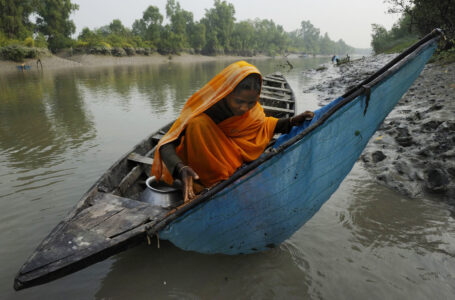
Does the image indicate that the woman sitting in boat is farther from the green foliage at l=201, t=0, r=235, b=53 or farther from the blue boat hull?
the green foliage at l=201, t=0, r=235, b=53

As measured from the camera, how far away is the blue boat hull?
1674 millimetres

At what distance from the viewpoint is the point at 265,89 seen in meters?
8.62

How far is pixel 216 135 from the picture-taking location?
216 centimetres

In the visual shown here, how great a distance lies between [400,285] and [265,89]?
284 inches

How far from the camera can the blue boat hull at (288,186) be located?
1.67 meters

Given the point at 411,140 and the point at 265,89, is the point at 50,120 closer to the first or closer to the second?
the point at 265,89

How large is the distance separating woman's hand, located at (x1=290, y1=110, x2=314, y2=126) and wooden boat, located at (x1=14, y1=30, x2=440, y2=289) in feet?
1.71

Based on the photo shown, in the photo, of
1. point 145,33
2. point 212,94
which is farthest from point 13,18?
point 212,94

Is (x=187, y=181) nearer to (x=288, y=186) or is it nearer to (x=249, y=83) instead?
(x=288, y=186)

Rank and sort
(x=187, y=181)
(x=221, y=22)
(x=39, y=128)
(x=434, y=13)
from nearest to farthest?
1. (x=187, y=181)
2. (x=39, y=128)
3. (x=434, y=13)
4. (x=221, y=22)

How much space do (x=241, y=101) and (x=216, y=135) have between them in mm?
330

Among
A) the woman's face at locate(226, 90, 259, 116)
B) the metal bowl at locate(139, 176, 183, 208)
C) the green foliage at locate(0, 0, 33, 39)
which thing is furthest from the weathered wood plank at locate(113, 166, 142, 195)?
the green foliage at locate(0, 0, 33, 39)

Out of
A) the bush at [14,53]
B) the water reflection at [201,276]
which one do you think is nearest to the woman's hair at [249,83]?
the water reflection at [201,276]

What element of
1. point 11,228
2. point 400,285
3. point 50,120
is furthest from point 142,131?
point 400,285
